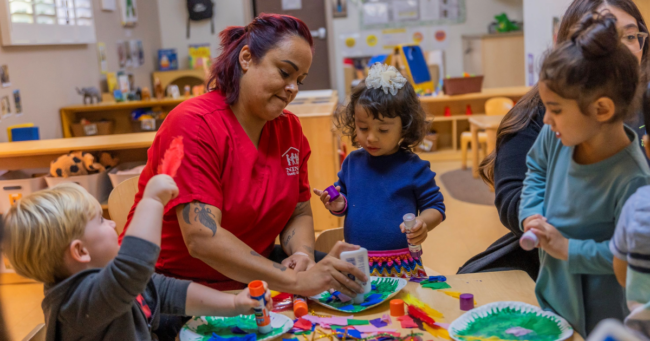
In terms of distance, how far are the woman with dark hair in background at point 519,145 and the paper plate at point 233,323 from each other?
63 centimetres

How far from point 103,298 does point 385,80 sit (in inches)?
40.7

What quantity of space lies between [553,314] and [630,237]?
1.02ft

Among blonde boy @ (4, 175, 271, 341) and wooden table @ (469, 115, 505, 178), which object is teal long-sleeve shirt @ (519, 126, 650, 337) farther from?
wooden table @ (469, 115, 505, 178)

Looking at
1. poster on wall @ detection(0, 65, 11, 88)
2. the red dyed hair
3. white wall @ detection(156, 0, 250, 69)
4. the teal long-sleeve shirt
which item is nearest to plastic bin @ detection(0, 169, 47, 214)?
poster on wall @ detection(0, 65, 11, 88)

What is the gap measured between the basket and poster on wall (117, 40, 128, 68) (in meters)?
3.46

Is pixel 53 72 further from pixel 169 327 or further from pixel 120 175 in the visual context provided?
pixel 169 327

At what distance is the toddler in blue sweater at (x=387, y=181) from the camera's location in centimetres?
165

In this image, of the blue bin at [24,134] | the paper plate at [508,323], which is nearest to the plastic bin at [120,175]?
the blue bin at [24,134]

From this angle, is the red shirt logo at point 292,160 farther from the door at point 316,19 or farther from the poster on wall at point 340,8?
the poster on wall at point 340,8

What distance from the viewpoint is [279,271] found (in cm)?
136

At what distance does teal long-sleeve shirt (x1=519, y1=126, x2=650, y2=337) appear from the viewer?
38.4 inches

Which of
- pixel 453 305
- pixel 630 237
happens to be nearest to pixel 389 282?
pixel 453 305

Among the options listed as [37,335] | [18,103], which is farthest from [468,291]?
[18,103]

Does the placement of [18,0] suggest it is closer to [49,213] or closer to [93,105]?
[93,105]
